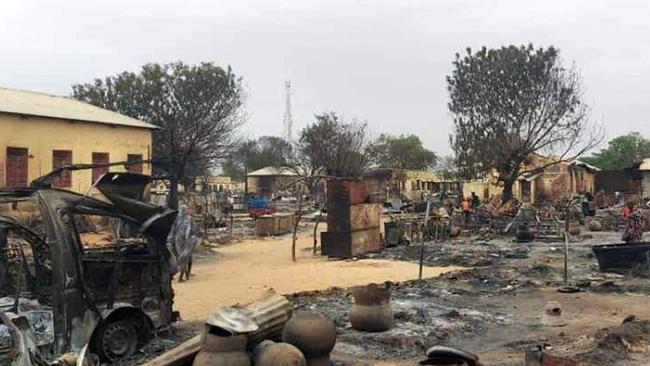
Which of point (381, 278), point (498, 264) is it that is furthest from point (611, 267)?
point (381, 278)

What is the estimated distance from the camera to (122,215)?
10297mm

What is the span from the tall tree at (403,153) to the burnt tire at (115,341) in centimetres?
5374

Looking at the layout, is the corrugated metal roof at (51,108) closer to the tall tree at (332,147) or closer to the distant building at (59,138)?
the distant building at (59,138)

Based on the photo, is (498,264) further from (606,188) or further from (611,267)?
(606,188)

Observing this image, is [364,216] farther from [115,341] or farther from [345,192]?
[115,341]

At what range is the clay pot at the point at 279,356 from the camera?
25.1 feet

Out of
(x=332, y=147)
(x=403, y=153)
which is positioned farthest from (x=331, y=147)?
(x=403, y=153)

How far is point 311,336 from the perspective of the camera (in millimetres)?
8375

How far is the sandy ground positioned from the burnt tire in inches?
123

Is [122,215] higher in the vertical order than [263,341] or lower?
higher

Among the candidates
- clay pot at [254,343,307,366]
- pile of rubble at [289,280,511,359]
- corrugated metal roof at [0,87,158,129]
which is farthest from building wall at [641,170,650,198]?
clay pot at [254,343,307,366]

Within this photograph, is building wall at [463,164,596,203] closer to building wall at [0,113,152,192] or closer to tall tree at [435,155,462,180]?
tall tree at [435,155,462,180]

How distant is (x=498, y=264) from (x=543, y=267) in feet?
6.21

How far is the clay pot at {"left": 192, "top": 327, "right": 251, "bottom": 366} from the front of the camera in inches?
294
